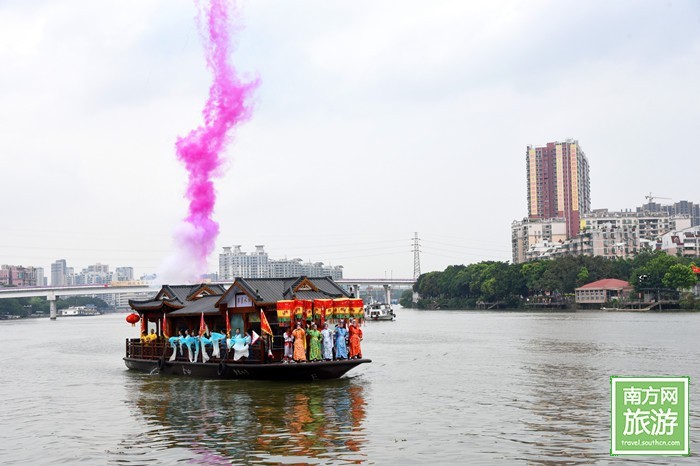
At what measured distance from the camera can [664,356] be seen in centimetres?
4672

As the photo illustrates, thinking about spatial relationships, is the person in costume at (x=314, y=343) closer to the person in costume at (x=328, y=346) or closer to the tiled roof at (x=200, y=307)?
the person in costume at (x=328, y=346)

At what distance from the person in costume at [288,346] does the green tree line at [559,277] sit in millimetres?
105467

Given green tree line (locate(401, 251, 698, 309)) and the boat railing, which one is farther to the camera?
green tree line (locate(401, 251, 698, 309))

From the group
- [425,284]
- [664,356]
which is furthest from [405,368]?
[425,284]

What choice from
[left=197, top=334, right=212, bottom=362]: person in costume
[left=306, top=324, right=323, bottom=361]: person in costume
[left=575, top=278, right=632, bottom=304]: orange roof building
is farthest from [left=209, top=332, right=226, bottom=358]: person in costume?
[left=575, top=278, right=632, bottom=304]: orange roof building

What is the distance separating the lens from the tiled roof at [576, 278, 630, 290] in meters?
142

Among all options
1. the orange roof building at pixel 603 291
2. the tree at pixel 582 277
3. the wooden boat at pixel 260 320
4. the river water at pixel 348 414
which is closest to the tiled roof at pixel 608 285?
the orange roof building at pixel 603 291

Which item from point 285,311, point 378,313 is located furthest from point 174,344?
point 378,313

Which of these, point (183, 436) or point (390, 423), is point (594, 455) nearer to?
point (390, 423)

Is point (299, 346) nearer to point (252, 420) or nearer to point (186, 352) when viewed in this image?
point (252, 420)

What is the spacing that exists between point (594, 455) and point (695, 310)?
111352 mm

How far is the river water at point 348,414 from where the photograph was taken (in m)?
20.3

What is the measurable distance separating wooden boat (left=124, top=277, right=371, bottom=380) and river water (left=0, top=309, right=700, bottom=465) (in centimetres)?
68

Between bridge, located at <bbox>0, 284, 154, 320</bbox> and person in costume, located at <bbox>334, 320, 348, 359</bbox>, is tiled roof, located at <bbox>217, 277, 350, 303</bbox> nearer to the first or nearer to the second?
person in costume, located at <bbox>334, 320, 348, 359</bbox>
